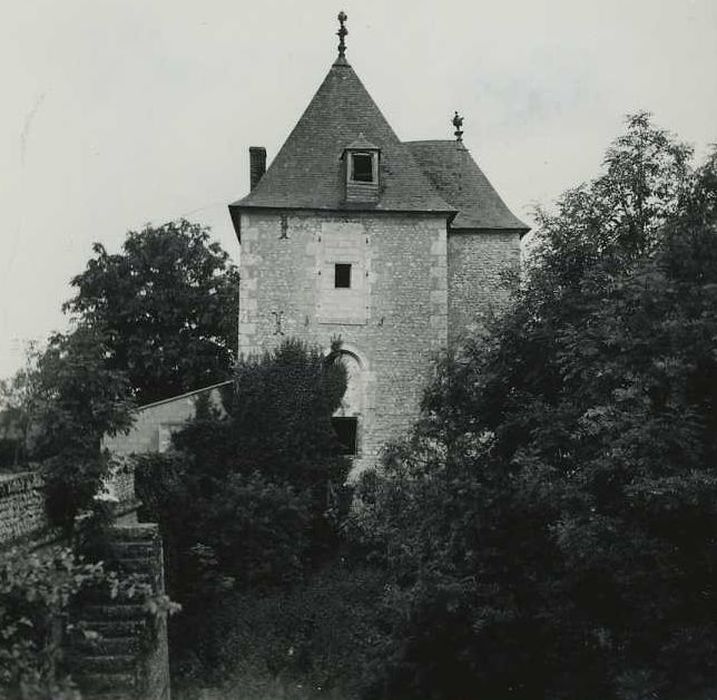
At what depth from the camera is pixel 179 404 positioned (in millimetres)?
20234

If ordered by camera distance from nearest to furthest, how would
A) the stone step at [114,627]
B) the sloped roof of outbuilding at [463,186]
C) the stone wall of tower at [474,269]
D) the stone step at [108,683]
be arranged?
the stone step at [108,683], the stone step at [114,627], the stone wall of tower at [474,269], the sloped roof of outbuilding at [463,186]

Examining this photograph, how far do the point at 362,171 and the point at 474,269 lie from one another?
3.94 m

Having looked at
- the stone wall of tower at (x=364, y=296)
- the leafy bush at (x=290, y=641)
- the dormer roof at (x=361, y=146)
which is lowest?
the leafy bush at (x=290, y=641)

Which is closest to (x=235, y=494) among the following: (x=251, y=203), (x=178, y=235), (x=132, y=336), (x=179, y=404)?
(x=179, y=404)

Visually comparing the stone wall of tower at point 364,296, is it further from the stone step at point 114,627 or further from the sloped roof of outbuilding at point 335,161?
the stone step at point 114,627

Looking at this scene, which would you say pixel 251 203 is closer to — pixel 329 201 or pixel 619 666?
pixel 329 201

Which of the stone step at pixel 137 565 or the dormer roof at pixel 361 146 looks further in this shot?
the dormer roof at pixel 361 146

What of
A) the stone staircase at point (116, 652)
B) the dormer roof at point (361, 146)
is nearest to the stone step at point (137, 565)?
the stone staircase at point (116, 652)

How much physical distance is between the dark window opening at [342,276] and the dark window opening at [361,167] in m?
2.21

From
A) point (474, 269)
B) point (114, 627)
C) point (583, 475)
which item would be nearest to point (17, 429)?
point (114, 627)

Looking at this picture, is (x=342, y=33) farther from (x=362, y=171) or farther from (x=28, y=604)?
(x=28, y=604)

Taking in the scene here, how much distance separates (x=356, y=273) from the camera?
20.8m

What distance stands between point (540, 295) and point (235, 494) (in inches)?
308

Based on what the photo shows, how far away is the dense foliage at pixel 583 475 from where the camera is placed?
11.5m
